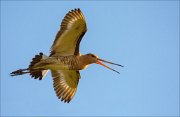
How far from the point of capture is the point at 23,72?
642 inches

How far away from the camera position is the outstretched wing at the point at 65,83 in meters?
16.6

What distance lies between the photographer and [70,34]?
1583 cm

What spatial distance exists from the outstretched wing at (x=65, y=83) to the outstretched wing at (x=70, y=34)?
33.2 inches

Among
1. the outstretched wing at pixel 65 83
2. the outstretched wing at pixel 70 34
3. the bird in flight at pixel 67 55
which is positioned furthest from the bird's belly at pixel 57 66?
the outstretched wing at pixel 65 83

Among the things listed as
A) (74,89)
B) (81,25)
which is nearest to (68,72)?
(74,89)

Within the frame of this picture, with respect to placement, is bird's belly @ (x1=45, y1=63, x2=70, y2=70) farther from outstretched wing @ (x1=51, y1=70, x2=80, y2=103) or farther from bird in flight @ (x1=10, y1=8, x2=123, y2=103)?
→ outstretched wing @ (x1=51, y1=70, x2=80, y2=103)

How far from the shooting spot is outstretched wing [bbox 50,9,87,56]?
15672 millimetres

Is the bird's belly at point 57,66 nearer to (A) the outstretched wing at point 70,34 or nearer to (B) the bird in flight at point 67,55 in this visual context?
(B) the bird in flight at point 67,55

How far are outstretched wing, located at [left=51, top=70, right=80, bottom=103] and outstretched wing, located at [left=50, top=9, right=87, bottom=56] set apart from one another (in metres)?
0.84

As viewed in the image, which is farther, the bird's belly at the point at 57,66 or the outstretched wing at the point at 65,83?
the outstretched wing at the point at 65,83

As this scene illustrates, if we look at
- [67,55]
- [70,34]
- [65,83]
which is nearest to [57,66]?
[67,55]

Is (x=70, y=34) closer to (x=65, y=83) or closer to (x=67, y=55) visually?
(x=67, y=55)

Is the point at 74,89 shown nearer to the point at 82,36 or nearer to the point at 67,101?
the point at 67,101

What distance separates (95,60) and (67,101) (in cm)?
151
